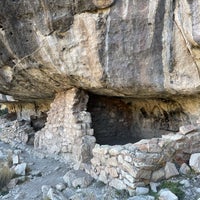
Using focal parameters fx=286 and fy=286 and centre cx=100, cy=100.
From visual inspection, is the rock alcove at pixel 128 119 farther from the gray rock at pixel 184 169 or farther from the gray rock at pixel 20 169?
the gray rock at pixel 184 169

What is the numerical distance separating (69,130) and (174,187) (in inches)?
102

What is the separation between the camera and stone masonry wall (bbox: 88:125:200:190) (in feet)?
9.81

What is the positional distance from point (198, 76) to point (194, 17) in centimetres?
84

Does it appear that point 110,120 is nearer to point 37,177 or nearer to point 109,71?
point 109,71

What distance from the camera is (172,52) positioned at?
357cm

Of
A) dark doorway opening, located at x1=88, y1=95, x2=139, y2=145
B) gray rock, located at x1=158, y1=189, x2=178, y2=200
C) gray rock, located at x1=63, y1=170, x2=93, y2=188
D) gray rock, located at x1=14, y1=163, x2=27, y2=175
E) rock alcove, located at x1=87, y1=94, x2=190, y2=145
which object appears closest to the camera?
gray rock, located at x1=158, y1=189, x2=178, y2=200

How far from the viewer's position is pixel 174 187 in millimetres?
2844

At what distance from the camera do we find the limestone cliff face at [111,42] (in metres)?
3.46

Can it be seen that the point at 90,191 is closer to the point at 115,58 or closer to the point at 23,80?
the point at 115,58

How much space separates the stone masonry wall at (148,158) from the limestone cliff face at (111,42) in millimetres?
805

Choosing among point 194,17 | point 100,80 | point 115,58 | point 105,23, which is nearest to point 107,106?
point 100,80

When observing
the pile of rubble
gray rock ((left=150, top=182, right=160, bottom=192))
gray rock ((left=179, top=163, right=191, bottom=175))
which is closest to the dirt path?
the pile of rubble

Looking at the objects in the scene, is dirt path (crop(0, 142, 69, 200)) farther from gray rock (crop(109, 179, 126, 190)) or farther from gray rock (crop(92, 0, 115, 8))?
gray rock (crop(92, 0, 115, 8))

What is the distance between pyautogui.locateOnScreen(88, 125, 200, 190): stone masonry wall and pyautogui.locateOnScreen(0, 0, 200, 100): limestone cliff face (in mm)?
805
